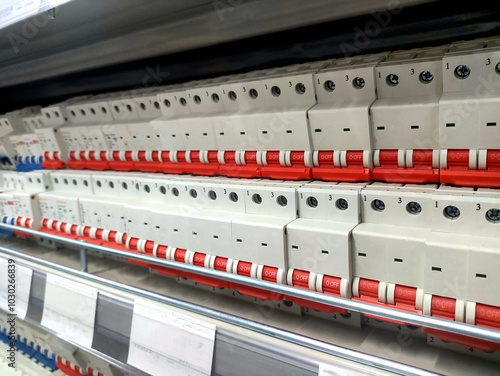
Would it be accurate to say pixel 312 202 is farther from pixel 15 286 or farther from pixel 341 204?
pixel 15 286

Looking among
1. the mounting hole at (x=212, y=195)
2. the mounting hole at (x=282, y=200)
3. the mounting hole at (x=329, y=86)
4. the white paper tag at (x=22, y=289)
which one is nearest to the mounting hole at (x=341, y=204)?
the mounting hole at (x=282, y=200)

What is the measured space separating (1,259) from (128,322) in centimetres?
84

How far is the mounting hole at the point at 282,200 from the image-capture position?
107 centimetres

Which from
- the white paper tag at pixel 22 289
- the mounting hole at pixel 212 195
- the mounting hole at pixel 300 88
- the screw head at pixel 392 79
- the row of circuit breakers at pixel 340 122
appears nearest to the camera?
the row of circuit breakers at pixel 340 122

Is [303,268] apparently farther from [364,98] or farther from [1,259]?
[1,259]

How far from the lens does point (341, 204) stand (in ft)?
3.26

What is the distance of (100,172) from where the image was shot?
5.35 feet

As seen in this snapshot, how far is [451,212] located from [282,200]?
423mm

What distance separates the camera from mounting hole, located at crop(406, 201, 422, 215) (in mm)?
893

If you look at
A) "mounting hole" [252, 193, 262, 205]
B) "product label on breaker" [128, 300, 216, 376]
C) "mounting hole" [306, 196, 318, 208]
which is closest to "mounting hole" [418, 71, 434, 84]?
"mounting hole" [306, 196, 318, 208]

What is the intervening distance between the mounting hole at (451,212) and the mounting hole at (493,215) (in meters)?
0.06

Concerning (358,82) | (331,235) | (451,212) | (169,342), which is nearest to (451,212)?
(451,212)

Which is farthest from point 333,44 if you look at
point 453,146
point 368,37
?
point 453,146

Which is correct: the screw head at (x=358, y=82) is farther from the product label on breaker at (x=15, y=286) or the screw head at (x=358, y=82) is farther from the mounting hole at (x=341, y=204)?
the product label on breaker at (x=15, y=286)
